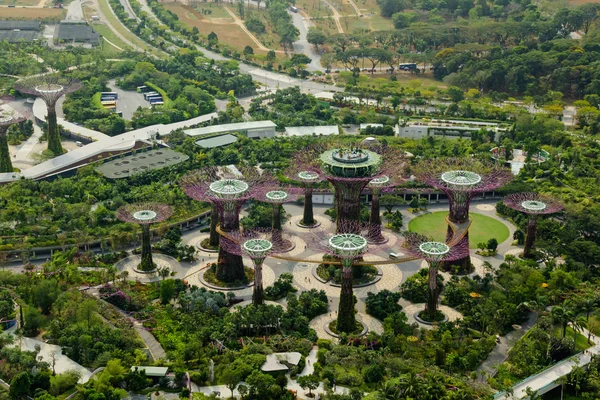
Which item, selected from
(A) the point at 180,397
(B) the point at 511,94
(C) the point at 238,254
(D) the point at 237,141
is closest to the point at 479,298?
(C) the point at 238,254

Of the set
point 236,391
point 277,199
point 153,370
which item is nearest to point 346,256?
point 236,391

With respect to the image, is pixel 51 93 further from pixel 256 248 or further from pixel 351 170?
pixel 256 248

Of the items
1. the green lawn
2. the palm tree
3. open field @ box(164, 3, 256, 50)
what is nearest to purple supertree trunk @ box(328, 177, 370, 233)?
the green lawn

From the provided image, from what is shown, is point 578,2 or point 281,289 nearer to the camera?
point 281,289

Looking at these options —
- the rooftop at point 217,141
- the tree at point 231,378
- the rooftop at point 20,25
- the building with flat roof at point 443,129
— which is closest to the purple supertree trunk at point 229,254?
the tree at point 231,378

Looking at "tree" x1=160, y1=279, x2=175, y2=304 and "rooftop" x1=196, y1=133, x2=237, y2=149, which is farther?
"rooftop" x1=196, y1=133, x2=237, y2=149

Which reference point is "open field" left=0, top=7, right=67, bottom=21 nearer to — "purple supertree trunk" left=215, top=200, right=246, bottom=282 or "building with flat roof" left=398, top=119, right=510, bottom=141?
"building with flat roof" left=398, top=119, right=510, bottom=141
